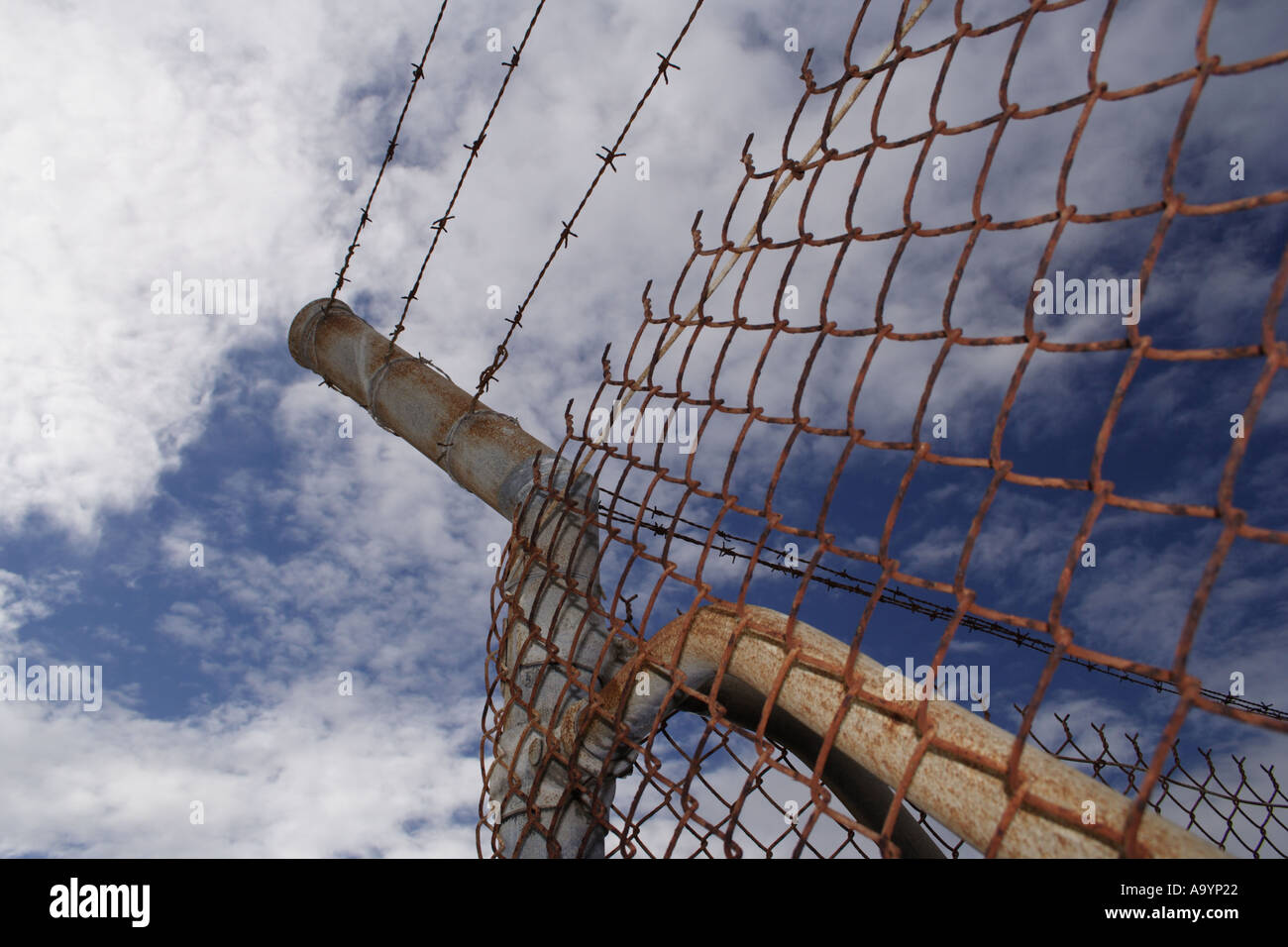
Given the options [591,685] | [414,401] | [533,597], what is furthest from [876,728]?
[414,401]

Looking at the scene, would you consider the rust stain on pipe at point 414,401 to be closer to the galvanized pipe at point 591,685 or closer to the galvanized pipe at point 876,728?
the galvanized pipe at point 591,685

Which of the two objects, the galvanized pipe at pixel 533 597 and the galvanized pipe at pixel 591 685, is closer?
the galvanized pipe at pixel 591 685

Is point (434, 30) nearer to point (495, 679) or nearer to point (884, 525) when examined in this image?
point (495, 679)

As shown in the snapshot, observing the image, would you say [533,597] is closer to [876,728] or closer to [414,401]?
[414,401]

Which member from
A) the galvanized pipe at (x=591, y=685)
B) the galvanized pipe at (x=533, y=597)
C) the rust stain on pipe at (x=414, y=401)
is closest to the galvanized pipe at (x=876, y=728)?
the galvanized pipe at (x=591, y=685)

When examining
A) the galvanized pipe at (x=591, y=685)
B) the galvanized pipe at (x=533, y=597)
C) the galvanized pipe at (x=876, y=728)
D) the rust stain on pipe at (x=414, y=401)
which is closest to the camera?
the galvanized pipe at (x=876, y=728)

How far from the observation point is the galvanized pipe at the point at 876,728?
3.79 ft

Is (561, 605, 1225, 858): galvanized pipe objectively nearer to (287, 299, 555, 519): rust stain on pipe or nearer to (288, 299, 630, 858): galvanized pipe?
(288, 299, 630, 858): galvanized pipe

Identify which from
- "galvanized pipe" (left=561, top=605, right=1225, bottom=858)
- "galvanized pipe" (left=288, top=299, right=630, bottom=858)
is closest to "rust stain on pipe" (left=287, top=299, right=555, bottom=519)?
"galvanized pipe" (left=288, top=299, right=630, bottom=858)

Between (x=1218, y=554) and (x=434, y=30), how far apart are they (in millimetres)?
3275

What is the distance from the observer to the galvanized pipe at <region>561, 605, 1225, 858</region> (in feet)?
3.79

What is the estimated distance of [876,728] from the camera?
1439mm

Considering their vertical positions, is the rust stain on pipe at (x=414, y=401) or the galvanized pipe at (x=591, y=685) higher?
the rust stain on pipe at (x=414, y=401)

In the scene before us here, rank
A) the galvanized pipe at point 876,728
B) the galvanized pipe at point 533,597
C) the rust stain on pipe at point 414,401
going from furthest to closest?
the rust stain on pipe at point 414,401 → the galvanized pipe at point 533,597 → the galvanized pipe at point 876,728
